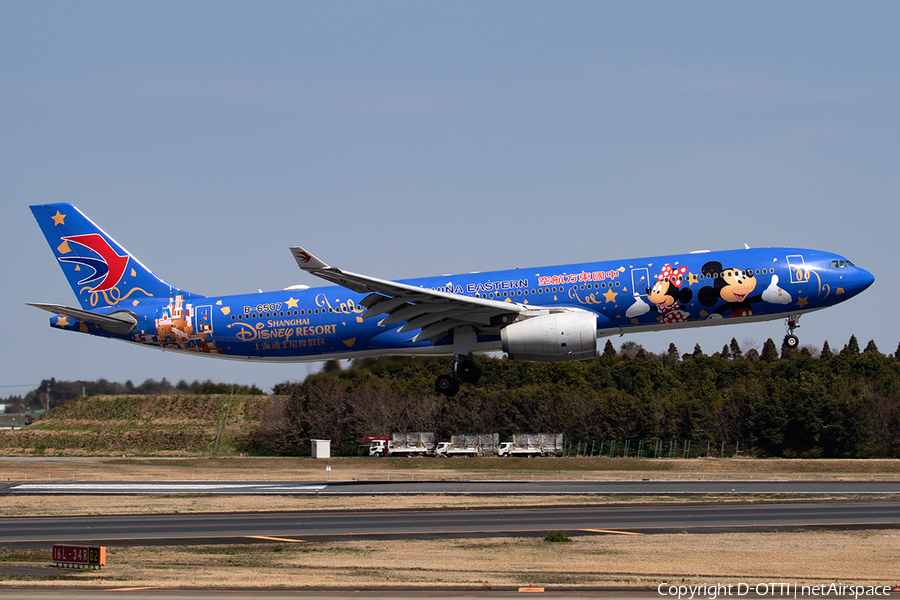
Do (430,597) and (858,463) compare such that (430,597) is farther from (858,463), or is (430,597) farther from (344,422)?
(344,422)

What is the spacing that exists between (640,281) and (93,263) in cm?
2677

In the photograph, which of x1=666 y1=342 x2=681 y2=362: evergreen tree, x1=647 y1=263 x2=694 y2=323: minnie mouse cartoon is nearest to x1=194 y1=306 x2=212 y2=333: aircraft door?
x1=647 y1=263 x2=694 y2=323: minnie mouse cartoon

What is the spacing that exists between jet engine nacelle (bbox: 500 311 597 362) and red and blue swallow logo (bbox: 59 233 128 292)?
66.0 ft

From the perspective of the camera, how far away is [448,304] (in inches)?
1539

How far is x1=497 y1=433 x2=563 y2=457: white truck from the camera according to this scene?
266ft

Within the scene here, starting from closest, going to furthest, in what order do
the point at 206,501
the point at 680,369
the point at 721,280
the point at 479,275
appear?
the point at 721,280 → the point at 479,275 → the point at 206,501 → the point at 680,369

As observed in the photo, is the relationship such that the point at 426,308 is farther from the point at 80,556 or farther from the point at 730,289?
the point at 80,556

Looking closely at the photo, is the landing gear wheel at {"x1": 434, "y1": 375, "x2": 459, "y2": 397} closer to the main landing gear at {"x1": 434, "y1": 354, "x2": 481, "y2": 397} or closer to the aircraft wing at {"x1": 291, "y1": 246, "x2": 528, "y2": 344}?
the main landing gear at {"x1": 434, "y1": 354, "x2": 481, "y2": 397}

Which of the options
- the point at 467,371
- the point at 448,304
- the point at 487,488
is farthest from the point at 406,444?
the point at 448,304

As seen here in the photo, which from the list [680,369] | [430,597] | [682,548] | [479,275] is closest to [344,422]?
[680,369]

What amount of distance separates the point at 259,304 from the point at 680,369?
62.6 meters

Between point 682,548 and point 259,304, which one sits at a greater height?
point 259,304

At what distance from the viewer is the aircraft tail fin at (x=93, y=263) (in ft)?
150

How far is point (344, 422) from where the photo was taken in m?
82.2
